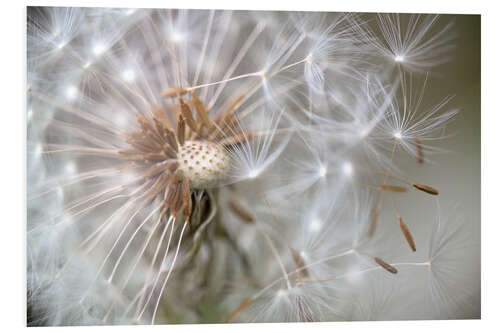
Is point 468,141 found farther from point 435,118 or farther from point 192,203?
point 192,203

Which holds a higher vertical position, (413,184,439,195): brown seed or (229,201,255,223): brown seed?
(413,184,439,195): brown seed

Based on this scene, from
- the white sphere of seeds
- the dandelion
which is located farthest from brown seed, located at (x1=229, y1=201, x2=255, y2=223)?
the white sphere of seeds

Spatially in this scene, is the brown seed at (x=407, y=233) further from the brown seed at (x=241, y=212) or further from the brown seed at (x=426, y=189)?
the brown seed at (x=241, y=212)

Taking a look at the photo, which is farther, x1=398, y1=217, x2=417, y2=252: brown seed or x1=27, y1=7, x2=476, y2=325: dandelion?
x1=398, y1=217, x2=417, y2=252: brown seed

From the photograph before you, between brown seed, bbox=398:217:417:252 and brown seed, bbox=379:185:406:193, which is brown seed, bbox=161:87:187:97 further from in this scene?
brown seed, bbox=398:217:417:252

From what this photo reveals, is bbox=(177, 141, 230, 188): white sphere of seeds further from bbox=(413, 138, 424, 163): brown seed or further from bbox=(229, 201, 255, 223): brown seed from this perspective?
bbox=(413, 138, 424, 163): brown seed

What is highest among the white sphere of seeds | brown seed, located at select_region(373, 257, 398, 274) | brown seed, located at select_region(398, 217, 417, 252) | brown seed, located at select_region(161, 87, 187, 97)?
brown seed, located at select_region(161, 87, 187, 97)
